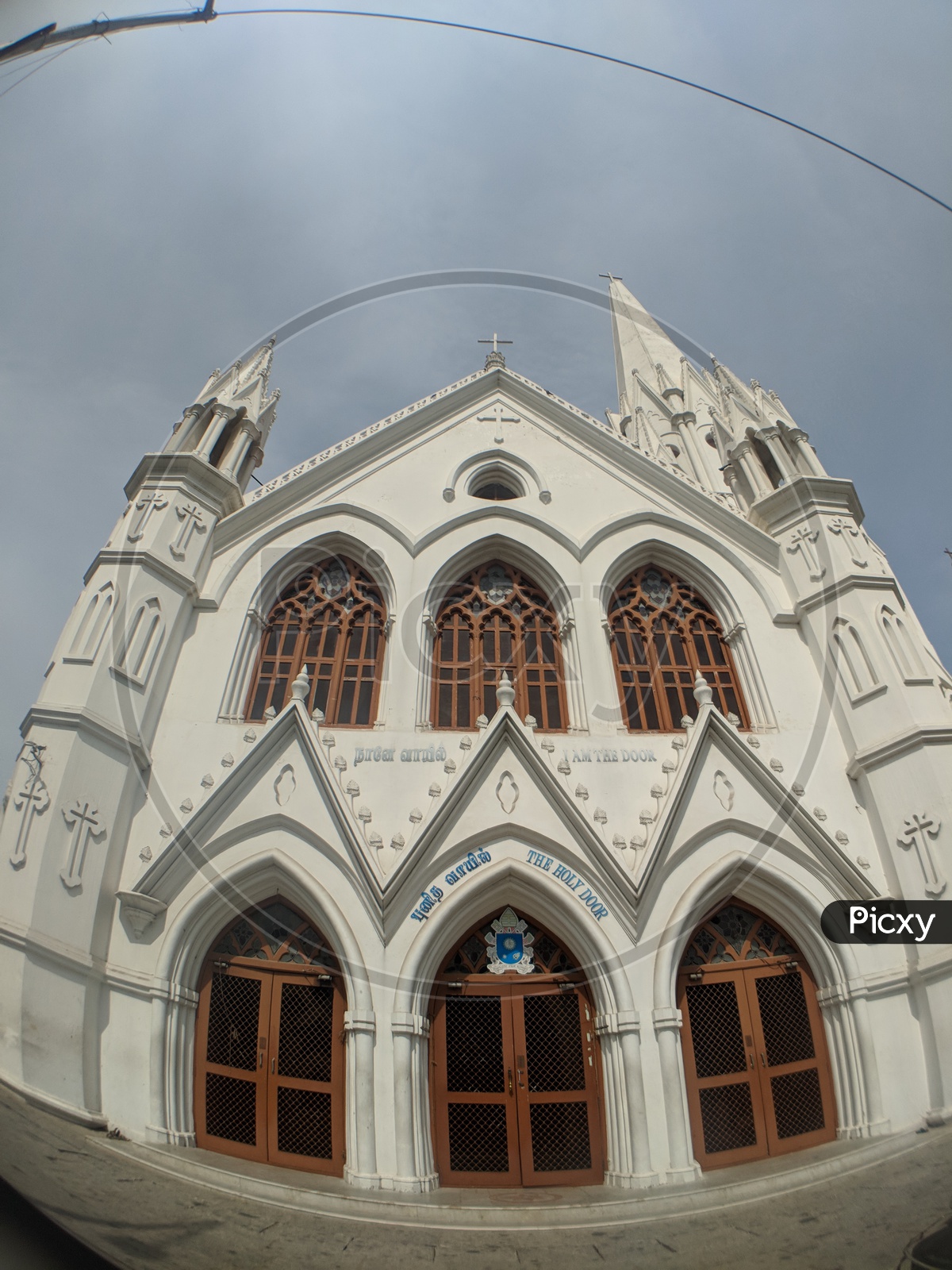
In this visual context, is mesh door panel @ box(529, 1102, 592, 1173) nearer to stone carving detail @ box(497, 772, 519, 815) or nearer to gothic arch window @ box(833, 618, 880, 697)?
stone carving detail @ box(497, 772, 519, 815)

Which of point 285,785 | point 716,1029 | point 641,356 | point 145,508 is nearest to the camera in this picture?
point 716,1029

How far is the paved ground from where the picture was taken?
4.43 m

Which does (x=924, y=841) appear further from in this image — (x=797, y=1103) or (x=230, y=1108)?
(x=230, y=1108)

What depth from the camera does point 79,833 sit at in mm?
8172

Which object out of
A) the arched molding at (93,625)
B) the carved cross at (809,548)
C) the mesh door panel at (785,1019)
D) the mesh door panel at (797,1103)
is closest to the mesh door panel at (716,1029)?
the mesh door panel at (785,1019)

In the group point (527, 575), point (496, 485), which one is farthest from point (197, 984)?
point (496, 485)

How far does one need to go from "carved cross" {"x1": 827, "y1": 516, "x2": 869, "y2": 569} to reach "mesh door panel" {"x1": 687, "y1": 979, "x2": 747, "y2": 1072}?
7096 mm

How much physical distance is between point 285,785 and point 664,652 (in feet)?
21.9

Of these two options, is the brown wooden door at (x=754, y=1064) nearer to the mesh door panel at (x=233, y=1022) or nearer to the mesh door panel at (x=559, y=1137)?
the mesh door panel at (x=559, y=1137)

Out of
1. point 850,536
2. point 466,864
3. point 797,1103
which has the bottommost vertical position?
point 797,1103

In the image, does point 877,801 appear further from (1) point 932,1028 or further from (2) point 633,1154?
(2) point 633,1154

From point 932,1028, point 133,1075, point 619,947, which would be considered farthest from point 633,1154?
point 133,1075

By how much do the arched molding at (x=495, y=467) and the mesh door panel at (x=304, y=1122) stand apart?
9634 mm

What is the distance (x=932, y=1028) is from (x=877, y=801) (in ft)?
8.87
